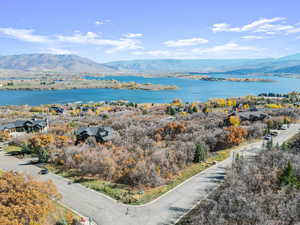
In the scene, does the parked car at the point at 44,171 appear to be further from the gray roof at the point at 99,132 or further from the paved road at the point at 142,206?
the gray roof at the point at 99,132

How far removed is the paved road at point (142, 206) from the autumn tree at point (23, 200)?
3077 millimetres

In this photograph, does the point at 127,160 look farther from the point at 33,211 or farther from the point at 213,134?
the point at 213,134

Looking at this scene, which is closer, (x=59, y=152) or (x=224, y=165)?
(x=224, y=165)

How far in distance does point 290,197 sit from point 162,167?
13246mm

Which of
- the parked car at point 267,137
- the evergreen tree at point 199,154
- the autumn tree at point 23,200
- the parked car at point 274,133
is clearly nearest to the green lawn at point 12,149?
the autumn tree at point 23,200

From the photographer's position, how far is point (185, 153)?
98.8 feet

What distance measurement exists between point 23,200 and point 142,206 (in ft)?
31.9

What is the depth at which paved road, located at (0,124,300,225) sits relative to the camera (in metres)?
18.7

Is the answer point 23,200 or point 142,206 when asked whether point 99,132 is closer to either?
point 142,206

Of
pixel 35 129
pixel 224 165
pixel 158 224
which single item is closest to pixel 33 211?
pixel 158 224

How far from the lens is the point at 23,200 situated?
17.2 meters

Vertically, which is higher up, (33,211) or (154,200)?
(33,211)

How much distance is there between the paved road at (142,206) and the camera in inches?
737

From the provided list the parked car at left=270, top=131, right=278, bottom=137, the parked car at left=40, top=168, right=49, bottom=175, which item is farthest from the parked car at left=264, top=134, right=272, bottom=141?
the parked car at left=40, top=168, right=49, bottom=175
